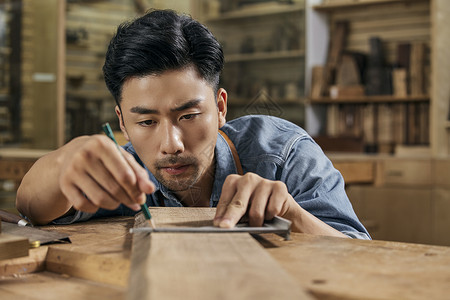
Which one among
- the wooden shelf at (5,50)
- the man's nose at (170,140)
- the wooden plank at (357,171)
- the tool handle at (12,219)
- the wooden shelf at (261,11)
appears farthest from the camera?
the wooden shelf at (261,11)

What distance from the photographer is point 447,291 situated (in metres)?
0.55

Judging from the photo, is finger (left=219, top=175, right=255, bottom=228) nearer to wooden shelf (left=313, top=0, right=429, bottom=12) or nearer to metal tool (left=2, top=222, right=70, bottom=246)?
metal tool (left=2, top=222, right=70, bottom=246)

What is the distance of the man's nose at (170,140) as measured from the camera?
1177 millimetres

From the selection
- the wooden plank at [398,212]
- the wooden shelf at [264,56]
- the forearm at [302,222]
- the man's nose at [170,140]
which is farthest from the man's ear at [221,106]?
the wooden shelf at [264,56]

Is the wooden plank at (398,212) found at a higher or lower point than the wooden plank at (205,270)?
lower

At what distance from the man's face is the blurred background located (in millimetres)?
2403

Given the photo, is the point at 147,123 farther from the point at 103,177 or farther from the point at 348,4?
the point at 348,4

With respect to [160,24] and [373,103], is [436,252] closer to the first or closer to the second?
[160,24]

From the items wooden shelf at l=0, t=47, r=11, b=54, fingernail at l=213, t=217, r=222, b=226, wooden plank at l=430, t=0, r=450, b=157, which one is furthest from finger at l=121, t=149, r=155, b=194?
wooden plank at l=430, t=0, r=450, b=157

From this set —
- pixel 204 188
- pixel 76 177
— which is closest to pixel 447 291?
pixel 76 177

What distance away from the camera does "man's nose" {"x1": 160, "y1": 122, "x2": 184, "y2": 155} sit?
118 cm

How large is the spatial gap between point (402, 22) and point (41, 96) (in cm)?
314

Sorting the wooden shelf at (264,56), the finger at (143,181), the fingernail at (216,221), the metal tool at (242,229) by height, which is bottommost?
the metal tool at (242,229)

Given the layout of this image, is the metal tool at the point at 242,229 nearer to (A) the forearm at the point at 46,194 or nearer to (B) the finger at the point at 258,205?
(B) the finger at the point at 258,205
